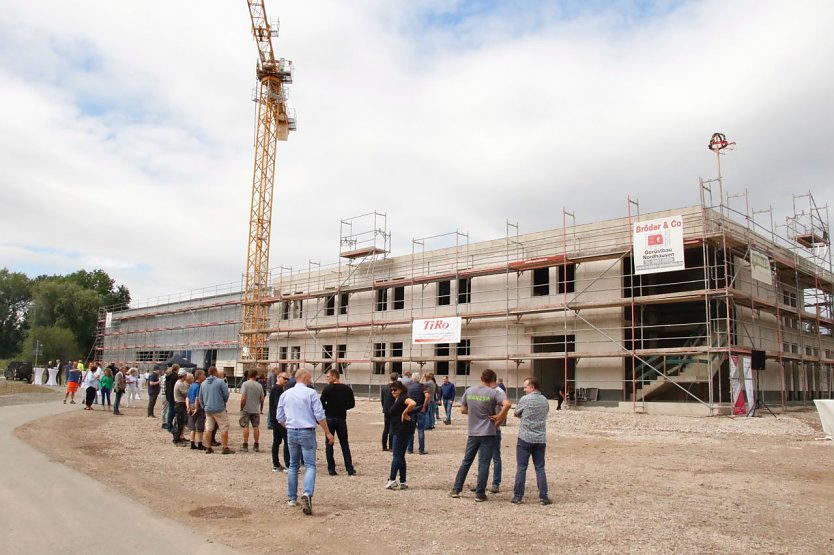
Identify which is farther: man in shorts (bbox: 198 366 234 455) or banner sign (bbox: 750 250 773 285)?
banner sign (bbox: 750 250 773 285)

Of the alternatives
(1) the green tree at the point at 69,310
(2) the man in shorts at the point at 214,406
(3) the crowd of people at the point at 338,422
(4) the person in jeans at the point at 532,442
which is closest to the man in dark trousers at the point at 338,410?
(3) the crowd of people at the point at 338,422

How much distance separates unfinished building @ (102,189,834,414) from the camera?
23.5 meters

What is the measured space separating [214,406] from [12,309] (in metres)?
91.3

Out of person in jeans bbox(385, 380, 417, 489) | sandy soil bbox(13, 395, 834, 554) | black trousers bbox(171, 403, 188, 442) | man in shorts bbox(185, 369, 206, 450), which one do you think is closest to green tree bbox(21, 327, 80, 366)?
sandy soil bbox(13, 395, 834, 554)

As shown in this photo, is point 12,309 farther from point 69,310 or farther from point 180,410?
point 180,410

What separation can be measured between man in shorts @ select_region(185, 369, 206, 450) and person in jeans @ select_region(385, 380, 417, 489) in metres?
5.16

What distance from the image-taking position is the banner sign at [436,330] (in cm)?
2841

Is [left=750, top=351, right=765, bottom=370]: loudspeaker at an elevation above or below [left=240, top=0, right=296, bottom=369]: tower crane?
below

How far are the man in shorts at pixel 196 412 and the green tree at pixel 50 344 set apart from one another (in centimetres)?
5421

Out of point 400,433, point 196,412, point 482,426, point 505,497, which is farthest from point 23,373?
point 482,426

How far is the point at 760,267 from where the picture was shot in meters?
24.0

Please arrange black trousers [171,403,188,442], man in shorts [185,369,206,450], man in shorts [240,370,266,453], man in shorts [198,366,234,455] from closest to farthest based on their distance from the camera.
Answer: man in shorts [198,366,234,455]
man in shorts [240,370,266,453]
man in shorts [185,369,206,450]
black trousers [171,403,188,442]

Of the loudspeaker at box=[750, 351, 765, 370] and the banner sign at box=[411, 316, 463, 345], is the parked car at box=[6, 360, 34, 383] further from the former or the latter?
Result: the loudspeaker at box=[750, 351, 765, 370]

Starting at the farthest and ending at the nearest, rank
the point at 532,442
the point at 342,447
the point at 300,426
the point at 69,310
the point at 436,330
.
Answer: the point at 69,310 → the point at 436,330 → the point at 342,447 → the point at 532,442 → the point at 300,426
